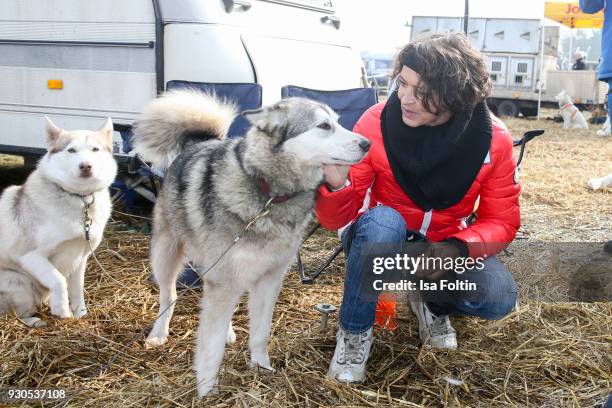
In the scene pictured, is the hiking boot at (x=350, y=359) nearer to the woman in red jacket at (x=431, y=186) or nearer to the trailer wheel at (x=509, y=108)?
the woman in red jacket at (x=431, y=186)

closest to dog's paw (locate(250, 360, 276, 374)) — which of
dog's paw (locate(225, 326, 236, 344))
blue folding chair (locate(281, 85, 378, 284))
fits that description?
dog's paw (locate(225, 326, 236, 344))

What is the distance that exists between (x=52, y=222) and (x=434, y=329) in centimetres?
189

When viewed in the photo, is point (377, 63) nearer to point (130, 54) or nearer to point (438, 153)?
point (130, 54)

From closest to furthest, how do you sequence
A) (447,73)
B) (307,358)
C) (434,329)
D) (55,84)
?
1. (447,73)
2. (307,358)
3. (434,329)
4. (55,84)

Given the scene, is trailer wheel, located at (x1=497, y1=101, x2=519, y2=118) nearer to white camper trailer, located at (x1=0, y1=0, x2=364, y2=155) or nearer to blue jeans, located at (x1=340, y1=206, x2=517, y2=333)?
white camper trailer, located at (x1=0, y1=0, x2=364, y2=155)

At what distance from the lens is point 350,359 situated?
2.35 m

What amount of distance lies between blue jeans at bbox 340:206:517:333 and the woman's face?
0.38 meters

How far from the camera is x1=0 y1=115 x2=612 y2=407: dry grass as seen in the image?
2221 mm

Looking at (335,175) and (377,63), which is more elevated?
(377,63)

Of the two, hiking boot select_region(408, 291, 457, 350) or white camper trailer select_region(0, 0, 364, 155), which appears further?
white camper trailer select_region(0, 0, 364, 155)

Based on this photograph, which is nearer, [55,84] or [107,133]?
[107,133]

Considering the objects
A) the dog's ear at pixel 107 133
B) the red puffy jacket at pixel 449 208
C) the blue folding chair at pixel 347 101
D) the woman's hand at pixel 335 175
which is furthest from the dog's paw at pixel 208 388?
the blue folding chair at pixel 347 101

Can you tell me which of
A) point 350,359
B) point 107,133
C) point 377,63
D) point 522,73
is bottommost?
point 350,359

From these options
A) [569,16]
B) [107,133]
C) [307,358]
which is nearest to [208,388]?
[307,358]
